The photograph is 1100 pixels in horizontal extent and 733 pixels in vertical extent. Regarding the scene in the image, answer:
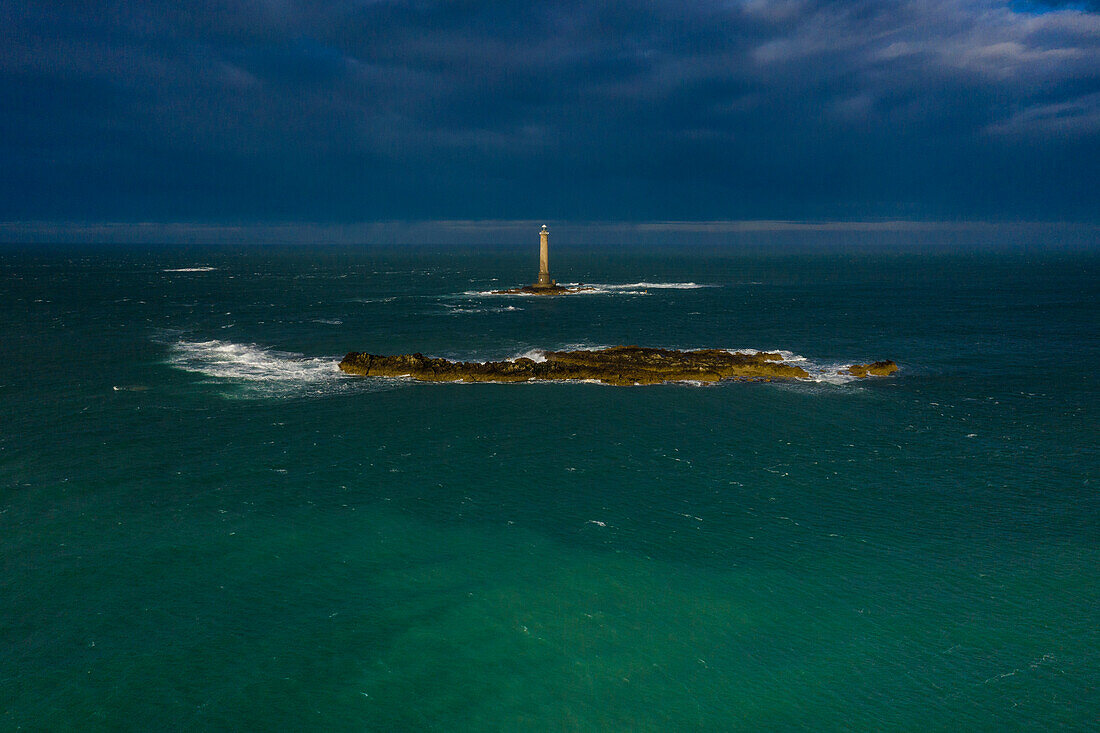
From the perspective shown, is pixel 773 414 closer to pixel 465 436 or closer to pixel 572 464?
pixel 572 464

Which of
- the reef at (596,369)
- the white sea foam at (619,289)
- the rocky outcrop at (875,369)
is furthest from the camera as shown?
the white sea foam at (619,289)

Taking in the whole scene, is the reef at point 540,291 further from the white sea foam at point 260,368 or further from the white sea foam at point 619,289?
the white sea foam at point 260,368

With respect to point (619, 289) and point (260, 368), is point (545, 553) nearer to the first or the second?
point (260, 368)

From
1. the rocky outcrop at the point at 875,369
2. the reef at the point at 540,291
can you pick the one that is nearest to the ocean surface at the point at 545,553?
the rocky outcrop at the point at 875,369

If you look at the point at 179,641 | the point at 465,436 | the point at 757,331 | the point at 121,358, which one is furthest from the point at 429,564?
the point at 757,331

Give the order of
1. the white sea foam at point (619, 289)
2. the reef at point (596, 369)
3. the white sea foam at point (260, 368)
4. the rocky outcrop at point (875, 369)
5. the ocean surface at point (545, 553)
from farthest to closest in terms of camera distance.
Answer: the white sea foam at point (619, 289)
the rocky outcrop at point (875, 369)
the reef at point (596, 369)
the white sea foam at point (260, 368)
the ocean surface at point (545, 553)

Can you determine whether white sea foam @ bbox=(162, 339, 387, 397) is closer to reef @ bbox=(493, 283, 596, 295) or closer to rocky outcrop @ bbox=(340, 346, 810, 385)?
rocky outcrop @ bbox=(340, 346, 810, 385)

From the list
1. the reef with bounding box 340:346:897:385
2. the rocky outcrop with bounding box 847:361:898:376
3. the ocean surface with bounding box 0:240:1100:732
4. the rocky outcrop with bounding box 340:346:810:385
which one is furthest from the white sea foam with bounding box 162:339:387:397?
the rocky outcrop with bounding box 847:361:898:376
